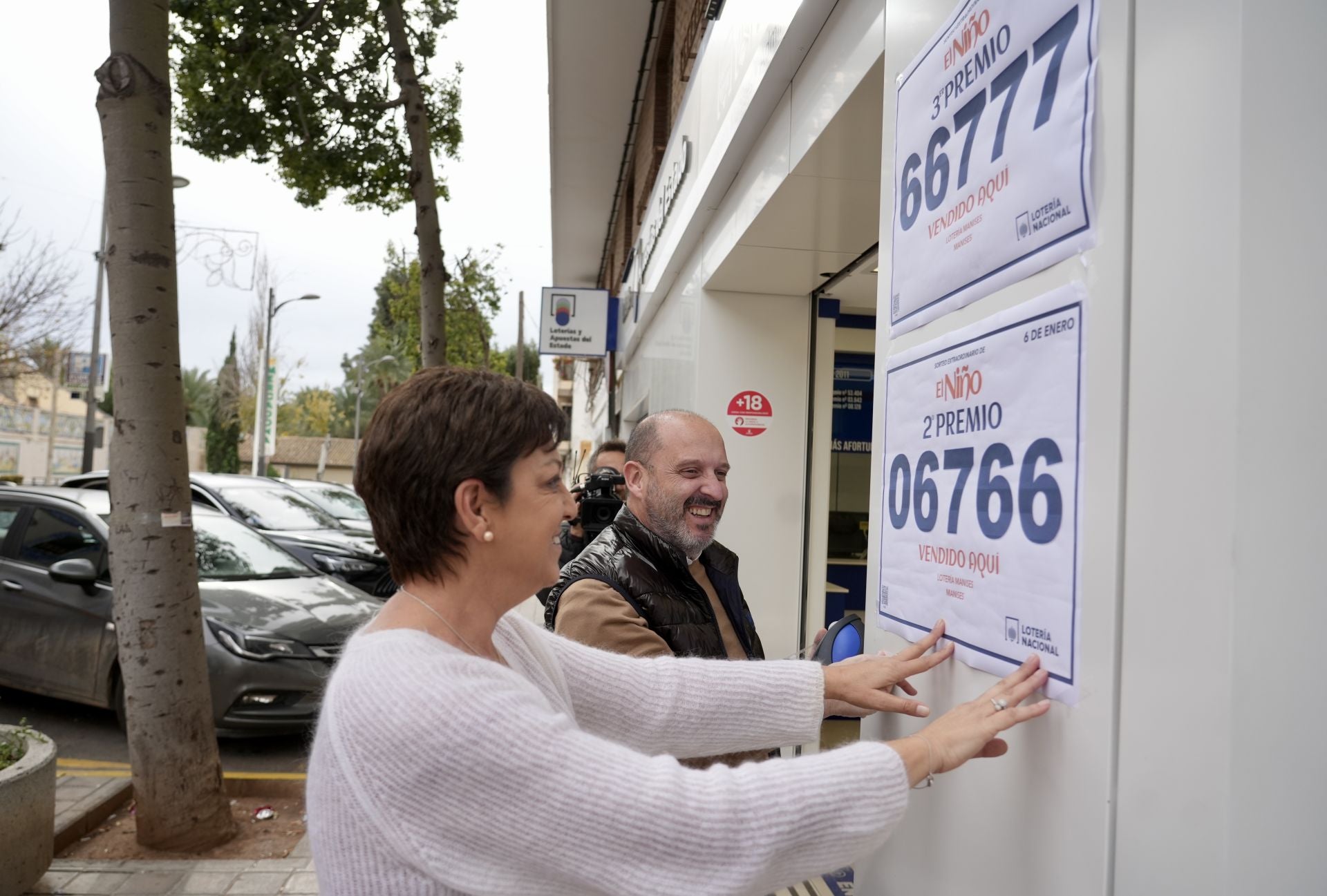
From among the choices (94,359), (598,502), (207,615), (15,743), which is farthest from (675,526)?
(94,359)

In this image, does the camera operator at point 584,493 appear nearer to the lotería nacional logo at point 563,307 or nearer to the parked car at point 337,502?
the parked car at point 337,502

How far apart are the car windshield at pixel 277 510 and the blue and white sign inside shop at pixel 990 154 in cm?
1003

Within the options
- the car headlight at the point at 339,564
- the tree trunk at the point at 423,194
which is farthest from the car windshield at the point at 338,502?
the tree trunk at the point at 423,194

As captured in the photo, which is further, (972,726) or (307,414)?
(307,414)

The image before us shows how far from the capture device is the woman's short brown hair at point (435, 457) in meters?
1.55

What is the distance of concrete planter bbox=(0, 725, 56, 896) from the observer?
4.12 meters

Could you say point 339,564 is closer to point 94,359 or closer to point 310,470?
point 94,359

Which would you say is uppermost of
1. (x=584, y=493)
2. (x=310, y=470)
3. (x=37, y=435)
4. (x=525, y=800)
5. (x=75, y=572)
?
(x=37, y=435)

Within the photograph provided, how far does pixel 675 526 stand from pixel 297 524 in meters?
9.36

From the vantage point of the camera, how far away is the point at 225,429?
48719 mm

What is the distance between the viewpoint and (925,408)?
210 cm

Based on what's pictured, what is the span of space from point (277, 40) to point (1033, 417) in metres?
9.30

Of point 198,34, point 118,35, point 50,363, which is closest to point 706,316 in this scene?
point 118,35

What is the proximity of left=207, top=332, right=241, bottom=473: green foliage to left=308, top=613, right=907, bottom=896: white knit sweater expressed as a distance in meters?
50.3
